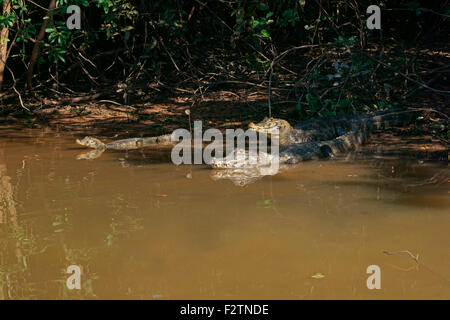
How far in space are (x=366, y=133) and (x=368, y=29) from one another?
10.8ft

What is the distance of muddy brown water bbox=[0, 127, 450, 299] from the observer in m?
3.25

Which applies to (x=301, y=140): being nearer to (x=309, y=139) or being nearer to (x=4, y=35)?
(x=309, y=139)

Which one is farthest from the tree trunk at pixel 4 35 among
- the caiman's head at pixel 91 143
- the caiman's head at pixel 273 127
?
the caiman's head at pixel 273 127

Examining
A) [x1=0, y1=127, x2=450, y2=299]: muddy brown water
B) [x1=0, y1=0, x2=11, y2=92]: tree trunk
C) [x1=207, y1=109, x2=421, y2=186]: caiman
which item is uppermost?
[x1=0, y1=0, x2=11, y2=92]: tree trunk

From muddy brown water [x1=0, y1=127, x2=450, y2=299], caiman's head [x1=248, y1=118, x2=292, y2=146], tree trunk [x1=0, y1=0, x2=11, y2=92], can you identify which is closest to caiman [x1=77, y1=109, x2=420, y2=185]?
caiman's head [x1=248, y1=118, x2=292, y2=146]

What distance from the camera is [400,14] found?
14.0m

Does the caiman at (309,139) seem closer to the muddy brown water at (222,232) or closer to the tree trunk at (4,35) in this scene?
the muddy brown water at (222,232)

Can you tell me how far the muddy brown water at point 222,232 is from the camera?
3252mm

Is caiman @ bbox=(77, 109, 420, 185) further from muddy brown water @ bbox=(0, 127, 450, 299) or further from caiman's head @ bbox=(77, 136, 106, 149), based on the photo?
muddy brown water @ bbox=(0, 127, 450, 299)

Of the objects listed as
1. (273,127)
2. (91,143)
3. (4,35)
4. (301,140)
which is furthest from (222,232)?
(4,35)

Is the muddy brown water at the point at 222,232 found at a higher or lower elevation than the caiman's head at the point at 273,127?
lower

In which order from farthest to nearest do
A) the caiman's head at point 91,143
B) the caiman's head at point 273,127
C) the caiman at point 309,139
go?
the caiman's head at point 273,127
the caiman's head at point 91,143
the caiman at point 309,139

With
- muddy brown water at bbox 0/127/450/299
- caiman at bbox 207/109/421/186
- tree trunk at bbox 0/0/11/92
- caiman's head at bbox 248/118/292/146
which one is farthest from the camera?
tree trunk at bbox 0/0/11/92

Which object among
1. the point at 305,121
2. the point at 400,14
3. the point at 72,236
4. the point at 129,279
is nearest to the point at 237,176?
the point at 72,236
